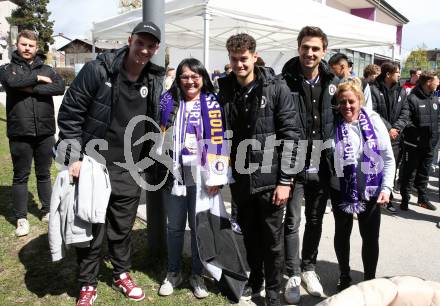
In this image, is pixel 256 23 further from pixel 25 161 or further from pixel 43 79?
pixel 25 161

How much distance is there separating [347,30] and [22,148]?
5.37 metres

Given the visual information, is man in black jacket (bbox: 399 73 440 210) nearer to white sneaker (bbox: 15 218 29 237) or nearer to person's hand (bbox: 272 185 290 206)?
person's hand (bbox: 272 185 290 206)

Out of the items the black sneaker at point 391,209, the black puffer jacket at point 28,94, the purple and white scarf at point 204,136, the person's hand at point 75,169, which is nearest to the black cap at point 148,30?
the purple and white scarf at point 204,136

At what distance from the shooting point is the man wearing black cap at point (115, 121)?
2.86m

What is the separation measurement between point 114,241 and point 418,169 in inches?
192

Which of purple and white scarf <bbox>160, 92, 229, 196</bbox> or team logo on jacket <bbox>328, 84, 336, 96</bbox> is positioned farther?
team logo on jacket <bbox>328, 84, 336, 96</bbox>

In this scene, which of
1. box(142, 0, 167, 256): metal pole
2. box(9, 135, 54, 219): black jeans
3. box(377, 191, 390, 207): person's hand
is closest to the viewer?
box(377, 191, 390, 207): person's hand

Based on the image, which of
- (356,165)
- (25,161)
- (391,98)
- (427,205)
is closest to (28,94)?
(25,161)

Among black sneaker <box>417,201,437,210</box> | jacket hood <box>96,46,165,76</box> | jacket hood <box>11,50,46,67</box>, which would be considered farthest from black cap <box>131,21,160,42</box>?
black sneaker <box>417,201,437,210</box>

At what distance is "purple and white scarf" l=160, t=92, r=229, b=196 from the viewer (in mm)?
2975

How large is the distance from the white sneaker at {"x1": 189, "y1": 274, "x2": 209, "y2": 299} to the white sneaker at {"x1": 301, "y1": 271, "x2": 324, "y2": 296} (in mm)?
870

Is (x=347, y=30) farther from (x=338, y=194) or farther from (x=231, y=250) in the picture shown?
(x=231, y=250)

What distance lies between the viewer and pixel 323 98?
3.11 m

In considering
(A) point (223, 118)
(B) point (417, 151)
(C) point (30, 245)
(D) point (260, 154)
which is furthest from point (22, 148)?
(B) point (417, 151)
